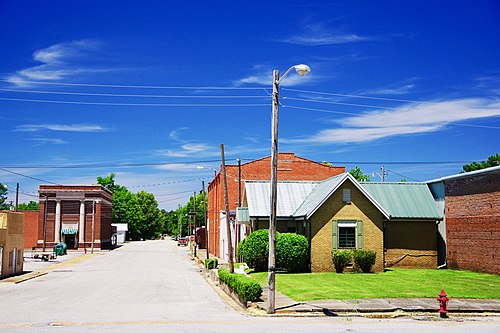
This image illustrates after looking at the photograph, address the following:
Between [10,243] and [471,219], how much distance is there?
31.9 metres

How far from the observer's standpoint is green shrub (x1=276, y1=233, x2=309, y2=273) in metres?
34.0

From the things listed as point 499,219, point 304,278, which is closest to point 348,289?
point 304,278

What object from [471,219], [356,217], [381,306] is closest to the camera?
[381,306]

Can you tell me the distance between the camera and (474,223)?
34.7m

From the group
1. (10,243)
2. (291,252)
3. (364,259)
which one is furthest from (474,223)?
(10,243)

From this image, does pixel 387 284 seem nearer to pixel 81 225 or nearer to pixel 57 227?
pixel 81 225

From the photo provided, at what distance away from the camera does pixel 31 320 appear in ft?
62.5

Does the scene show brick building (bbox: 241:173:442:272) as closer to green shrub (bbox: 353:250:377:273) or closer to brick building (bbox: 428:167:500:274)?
green shrub (bbox: 353:250:377:273)

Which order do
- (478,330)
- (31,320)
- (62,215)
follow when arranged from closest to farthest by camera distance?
(478,330) → (31,320) → (62,215)

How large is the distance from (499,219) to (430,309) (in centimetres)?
1357

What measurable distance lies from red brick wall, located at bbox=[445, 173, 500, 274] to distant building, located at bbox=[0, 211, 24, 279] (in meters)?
30.5

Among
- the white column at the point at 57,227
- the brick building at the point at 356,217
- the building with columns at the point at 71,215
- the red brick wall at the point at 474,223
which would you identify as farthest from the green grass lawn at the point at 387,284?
the white column at the point at 57,227

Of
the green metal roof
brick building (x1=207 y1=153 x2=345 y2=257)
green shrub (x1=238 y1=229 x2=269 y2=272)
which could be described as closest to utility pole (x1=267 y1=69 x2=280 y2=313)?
green shrub (x1=238 y1=229 x2=269 y2=272)

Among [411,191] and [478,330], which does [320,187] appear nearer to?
[411,191]
